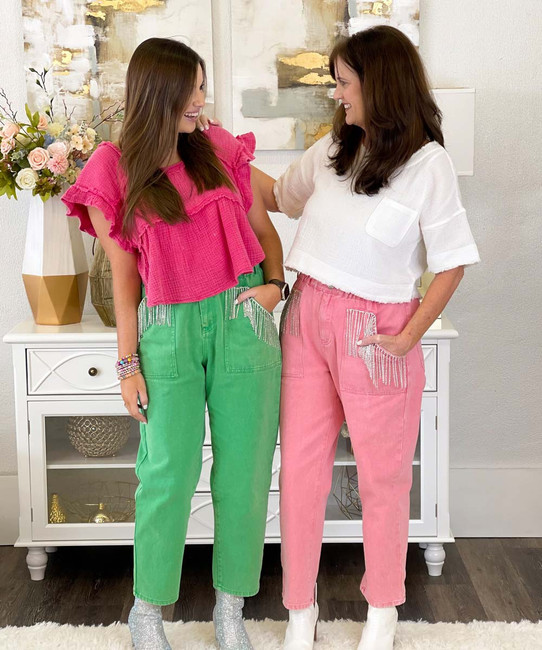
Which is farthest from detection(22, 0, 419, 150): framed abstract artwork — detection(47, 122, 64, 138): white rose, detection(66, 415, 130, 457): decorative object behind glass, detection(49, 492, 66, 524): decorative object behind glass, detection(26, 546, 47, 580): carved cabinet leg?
detection(26, 546, 47, 580): carved cabinet leg

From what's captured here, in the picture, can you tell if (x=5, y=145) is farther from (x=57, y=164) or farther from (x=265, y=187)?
(x=265, y=187)

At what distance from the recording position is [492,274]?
2.81 metres

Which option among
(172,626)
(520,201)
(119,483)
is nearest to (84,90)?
(119,483)

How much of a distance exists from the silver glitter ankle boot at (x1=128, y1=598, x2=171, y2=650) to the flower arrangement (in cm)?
118

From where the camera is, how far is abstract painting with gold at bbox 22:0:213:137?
2.62 m

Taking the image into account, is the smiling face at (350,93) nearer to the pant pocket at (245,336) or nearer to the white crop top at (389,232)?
the white crop top at (389,232)

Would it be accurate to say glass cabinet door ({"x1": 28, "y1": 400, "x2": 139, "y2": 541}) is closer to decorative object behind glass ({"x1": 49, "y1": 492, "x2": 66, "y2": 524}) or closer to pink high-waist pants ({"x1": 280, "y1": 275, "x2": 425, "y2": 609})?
decorative object behind glass ({"x1": 49, "y1": 492, "x2": 66, "y2": 524})

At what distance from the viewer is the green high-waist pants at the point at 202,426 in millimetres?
1850

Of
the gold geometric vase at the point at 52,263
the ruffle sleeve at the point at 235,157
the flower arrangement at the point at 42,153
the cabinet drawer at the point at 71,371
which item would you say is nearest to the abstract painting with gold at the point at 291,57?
the flower arrangement at the point at 42,153

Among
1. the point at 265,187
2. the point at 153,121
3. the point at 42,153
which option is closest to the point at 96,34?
the point at 42,153

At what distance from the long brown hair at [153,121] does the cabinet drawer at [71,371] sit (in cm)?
73

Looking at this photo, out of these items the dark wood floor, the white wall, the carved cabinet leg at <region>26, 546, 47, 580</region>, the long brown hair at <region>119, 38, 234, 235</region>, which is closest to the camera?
the long brown hair at <region>119, 38, 234, 235</region>

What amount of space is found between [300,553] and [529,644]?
0.63 meters

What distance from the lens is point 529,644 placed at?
211 centimetres
